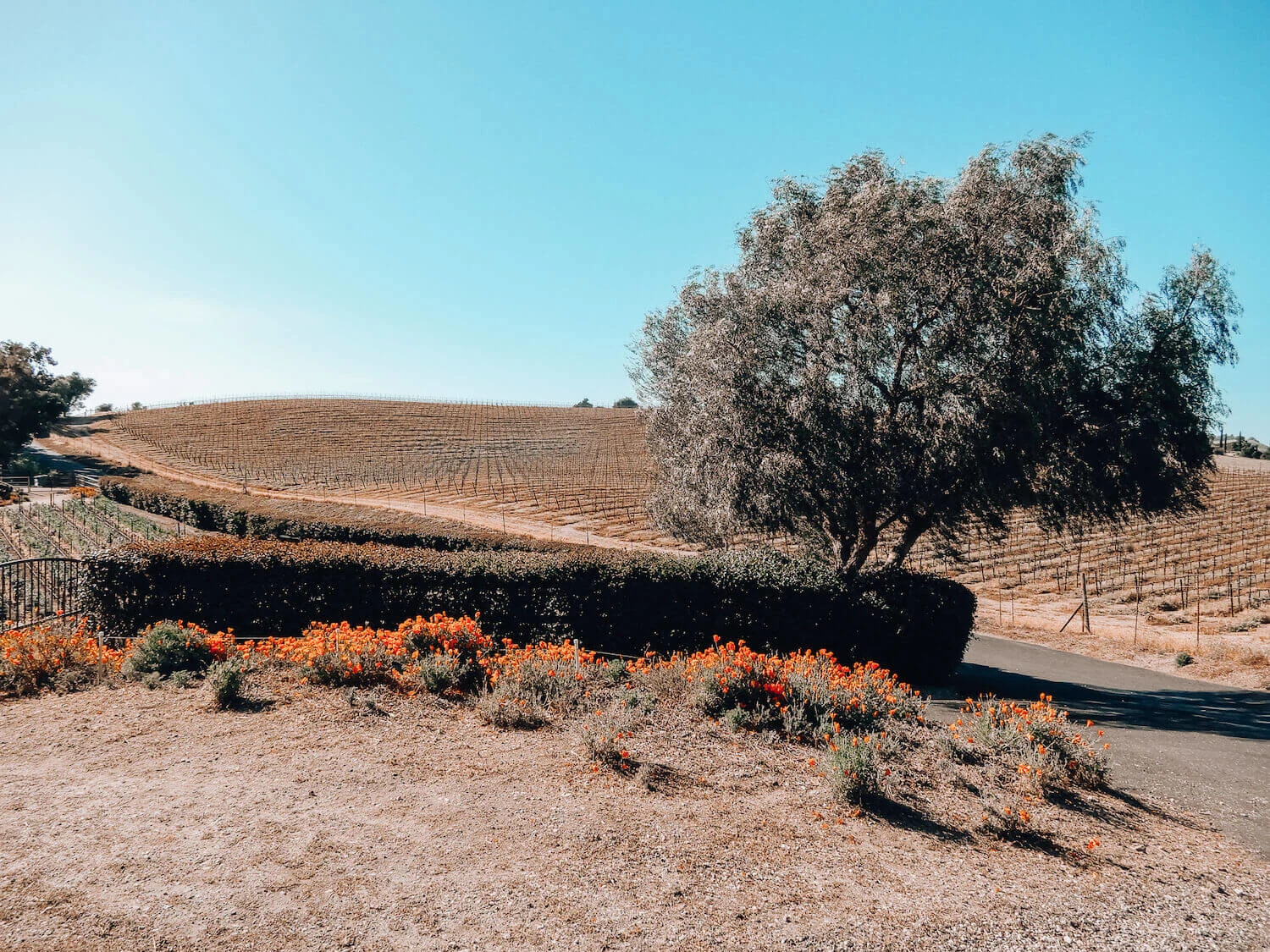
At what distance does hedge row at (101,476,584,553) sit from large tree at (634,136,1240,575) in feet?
20.0

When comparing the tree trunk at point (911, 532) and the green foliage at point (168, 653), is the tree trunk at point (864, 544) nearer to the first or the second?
the tree trunk at point (911, 532)

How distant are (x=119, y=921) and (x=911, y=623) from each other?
1118 centimetres

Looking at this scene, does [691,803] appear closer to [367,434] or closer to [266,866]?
[266,866]

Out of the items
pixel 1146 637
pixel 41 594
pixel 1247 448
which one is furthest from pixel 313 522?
pixel 1247 448

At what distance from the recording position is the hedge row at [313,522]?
72.1 ft

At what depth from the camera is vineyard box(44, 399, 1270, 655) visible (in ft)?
90.9

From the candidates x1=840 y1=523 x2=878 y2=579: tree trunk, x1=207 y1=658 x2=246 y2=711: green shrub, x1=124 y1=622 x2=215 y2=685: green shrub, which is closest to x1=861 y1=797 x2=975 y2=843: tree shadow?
x1=207 y1=658 x2=246 y2=711: green shrub

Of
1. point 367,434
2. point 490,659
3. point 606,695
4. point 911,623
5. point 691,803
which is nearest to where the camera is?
point 691,803

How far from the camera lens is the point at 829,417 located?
13.3 meters

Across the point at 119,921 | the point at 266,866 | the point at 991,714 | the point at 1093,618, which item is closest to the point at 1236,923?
the point at 991,714

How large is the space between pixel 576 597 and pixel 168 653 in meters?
5.84

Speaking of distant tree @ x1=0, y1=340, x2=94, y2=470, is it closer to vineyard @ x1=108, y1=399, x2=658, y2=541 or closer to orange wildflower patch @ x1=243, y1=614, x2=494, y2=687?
vineyard @ x1=108, y1=399, x2=658, y2=541

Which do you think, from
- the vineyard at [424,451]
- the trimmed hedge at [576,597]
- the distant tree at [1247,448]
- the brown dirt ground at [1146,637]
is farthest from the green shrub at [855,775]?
the distant tree at [1247,448]

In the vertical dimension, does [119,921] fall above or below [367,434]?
below
